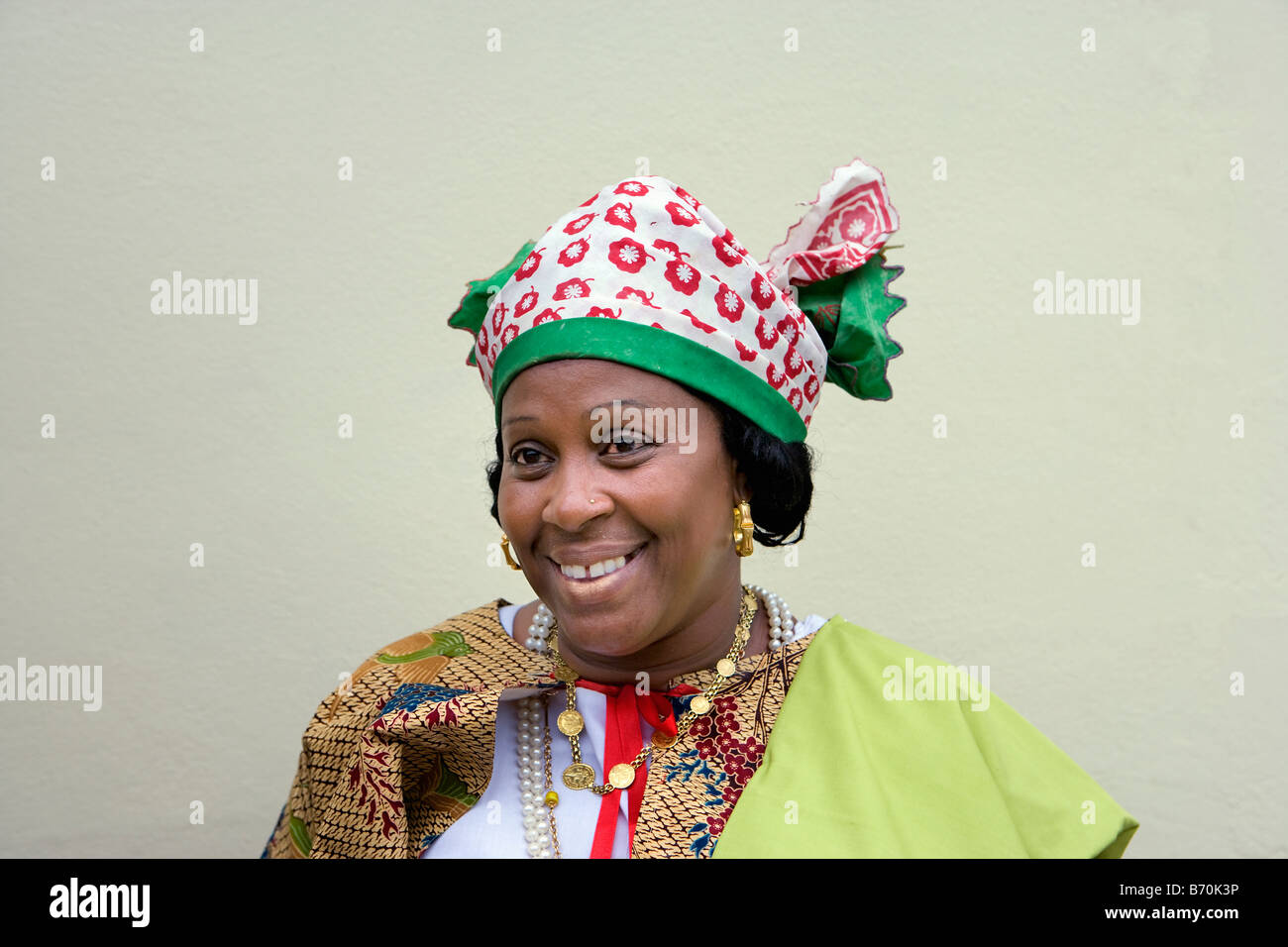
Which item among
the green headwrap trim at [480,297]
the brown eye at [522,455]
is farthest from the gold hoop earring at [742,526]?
the green headwrap trim at [480,297]

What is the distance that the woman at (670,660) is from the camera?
206 centimetres

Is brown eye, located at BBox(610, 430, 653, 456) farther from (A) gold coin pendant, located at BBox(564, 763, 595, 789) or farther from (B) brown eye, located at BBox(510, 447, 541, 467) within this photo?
(A) gold coin pendant, located at BBox(564, 763, 595, 789)

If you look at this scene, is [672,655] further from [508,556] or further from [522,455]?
[522,455]

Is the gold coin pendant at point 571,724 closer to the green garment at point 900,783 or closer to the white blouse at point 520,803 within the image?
the white blouse at point 520,803

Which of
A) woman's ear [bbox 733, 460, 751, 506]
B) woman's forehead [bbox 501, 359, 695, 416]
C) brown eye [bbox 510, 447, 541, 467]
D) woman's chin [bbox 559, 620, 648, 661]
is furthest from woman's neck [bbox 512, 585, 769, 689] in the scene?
woman's forehead [bbox 501, 359, 695, 416]

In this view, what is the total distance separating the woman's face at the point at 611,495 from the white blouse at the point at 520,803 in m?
0.23

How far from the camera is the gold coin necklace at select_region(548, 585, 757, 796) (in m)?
2.17

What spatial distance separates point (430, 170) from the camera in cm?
338

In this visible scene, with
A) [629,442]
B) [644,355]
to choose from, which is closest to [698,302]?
[644,355]

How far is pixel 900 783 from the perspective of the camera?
219cm

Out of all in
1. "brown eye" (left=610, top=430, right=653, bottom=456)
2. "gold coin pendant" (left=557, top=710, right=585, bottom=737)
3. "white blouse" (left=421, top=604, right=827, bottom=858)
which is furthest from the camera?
"gold coin pendant" (left=557, top=710, right=585, bottom=737)

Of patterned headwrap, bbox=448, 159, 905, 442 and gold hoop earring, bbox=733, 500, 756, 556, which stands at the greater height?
patterned headwrap, bbox=448, 159, 905, 442

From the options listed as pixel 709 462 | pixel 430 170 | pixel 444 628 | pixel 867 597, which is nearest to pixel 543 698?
pixel 444 628

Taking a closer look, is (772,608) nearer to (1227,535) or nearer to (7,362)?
(1227,535)
